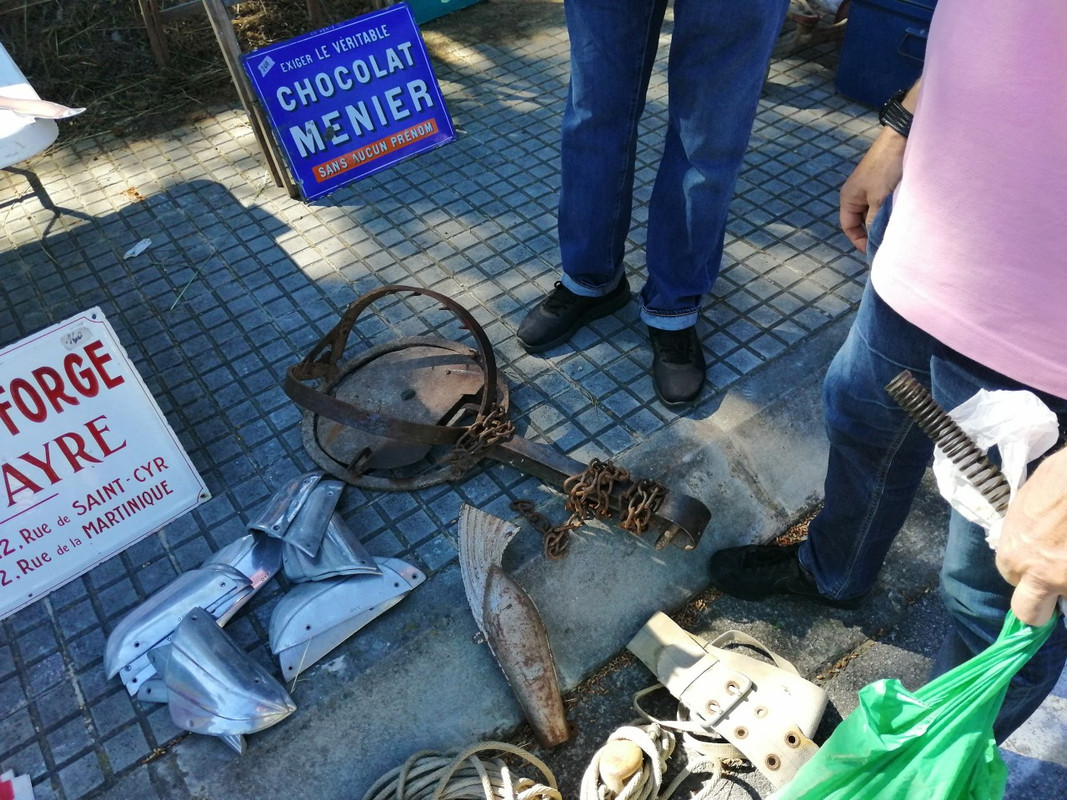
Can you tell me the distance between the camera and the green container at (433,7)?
188 inches


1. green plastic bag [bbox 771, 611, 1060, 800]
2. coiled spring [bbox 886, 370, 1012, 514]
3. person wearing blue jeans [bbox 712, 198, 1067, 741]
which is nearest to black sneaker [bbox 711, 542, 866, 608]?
person wearing blue jeans [bbox 712, 198, 1067, 741]

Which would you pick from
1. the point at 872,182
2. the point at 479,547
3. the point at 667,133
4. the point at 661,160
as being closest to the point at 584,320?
the point at 661,160

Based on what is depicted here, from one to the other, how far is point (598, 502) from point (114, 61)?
4261mm

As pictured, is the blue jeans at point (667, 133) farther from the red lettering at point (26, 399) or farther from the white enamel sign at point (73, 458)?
the red lettering at point (26, 399)

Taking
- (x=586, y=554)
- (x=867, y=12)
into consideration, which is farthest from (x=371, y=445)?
(x=867, y=12)

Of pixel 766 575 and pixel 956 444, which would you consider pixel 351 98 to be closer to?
pixel 766 575

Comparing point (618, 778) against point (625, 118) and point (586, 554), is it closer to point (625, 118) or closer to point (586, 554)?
point (586, 554)

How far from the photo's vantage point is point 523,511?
7.36 feet

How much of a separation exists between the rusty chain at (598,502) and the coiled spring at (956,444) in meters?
1.03

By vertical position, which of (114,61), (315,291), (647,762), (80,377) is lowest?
(647,762)

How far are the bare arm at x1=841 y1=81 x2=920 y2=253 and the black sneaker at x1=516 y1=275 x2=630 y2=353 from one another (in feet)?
3.93

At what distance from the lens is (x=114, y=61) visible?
4.57 metres

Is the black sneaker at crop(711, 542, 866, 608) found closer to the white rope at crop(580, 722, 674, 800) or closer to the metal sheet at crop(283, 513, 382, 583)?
the white rope at crop(580, 722, 674, 800)

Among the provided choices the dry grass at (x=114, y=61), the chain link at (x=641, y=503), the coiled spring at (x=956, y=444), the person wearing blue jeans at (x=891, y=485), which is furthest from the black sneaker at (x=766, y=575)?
the dry grass at (x=114, y=61)
